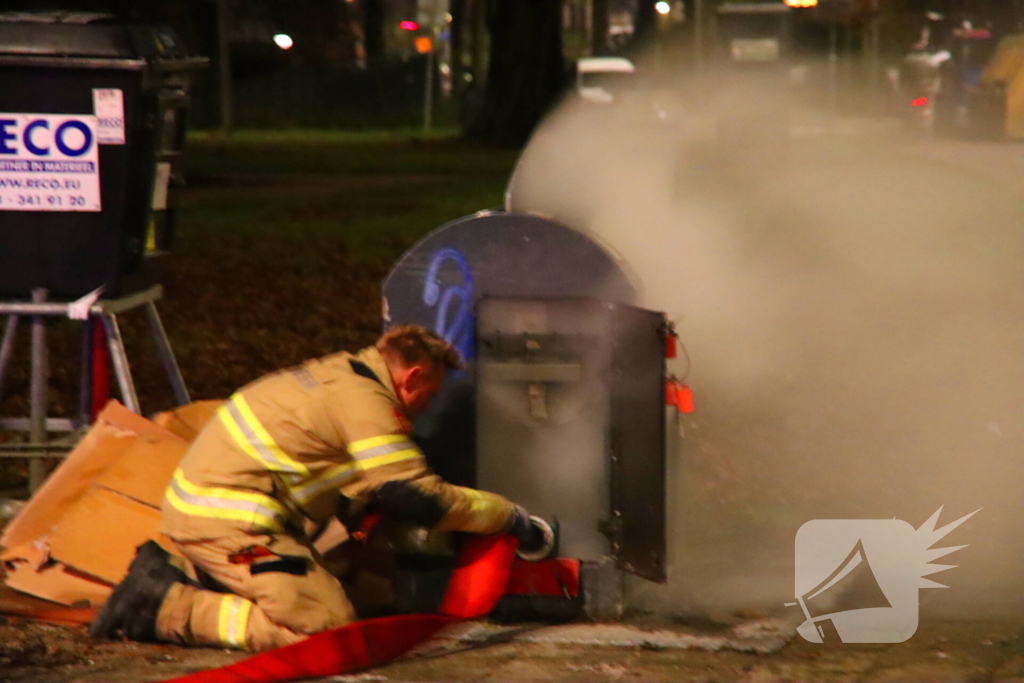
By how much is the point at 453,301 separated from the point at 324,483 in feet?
2.31

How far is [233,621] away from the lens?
13.9 feet

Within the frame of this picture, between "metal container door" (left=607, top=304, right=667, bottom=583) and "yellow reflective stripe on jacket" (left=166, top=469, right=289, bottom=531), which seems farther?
"metal container door" (left=607, top=304, right=667, bottom=583)

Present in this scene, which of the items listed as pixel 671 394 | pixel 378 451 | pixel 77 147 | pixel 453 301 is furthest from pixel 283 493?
pixel 77 147

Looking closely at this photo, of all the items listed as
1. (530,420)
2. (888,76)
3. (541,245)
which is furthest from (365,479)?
(888,76)

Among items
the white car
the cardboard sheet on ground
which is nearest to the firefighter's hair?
the cardboard sheet on ground

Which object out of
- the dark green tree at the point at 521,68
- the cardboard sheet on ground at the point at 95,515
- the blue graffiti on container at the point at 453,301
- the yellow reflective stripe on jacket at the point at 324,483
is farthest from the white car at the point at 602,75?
the yellow reflective stripe on jacket at the point at 324,483

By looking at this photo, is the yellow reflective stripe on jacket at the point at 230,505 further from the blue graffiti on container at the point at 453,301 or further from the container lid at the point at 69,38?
the container lid at the point at 69,38

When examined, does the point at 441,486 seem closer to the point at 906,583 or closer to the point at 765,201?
the point at 906,583

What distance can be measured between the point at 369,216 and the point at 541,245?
456 inches

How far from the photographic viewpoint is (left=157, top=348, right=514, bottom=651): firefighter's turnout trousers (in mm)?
4141

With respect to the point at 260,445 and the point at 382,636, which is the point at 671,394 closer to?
the point at 382,636

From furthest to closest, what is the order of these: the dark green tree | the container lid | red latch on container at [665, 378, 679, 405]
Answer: the dark green tree
the container lid
red latch on container at [665, 378, 679, 405]

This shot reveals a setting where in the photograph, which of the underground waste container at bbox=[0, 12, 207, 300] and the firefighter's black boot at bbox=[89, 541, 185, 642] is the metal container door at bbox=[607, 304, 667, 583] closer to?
the firefighter's black boot at bbox=[89, 541, 185, 642]

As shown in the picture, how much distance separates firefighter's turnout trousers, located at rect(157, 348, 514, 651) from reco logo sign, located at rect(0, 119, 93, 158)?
62.3 inches
